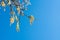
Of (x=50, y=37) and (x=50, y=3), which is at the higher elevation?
(x=50, y=3)

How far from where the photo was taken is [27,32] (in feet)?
5.96

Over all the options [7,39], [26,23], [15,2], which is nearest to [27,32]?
[26,23]

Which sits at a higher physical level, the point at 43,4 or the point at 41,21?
the point at 43,4

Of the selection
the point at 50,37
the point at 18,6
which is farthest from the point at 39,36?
the point at 18,6

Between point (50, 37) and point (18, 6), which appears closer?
point (18, 6)

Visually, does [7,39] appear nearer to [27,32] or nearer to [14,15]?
[27,32]

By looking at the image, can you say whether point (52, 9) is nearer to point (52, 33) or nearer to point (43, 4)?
point (43, 4)

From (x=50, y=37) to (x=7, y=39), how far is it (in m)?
0.45

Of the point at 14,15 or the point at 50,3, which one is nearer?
the point at 14,15

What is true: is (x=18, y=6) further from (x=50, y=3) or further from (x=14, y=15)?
(x=50, y=3)

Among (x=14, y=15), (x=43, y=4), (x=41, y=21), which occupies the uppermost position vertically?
(x=43, y=4)

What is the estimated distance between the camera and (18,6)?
0.92 metres

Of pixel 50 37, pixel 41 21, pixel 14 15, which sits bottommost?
pixel 14 15

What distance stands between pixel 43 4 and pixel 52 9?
0.36ft
